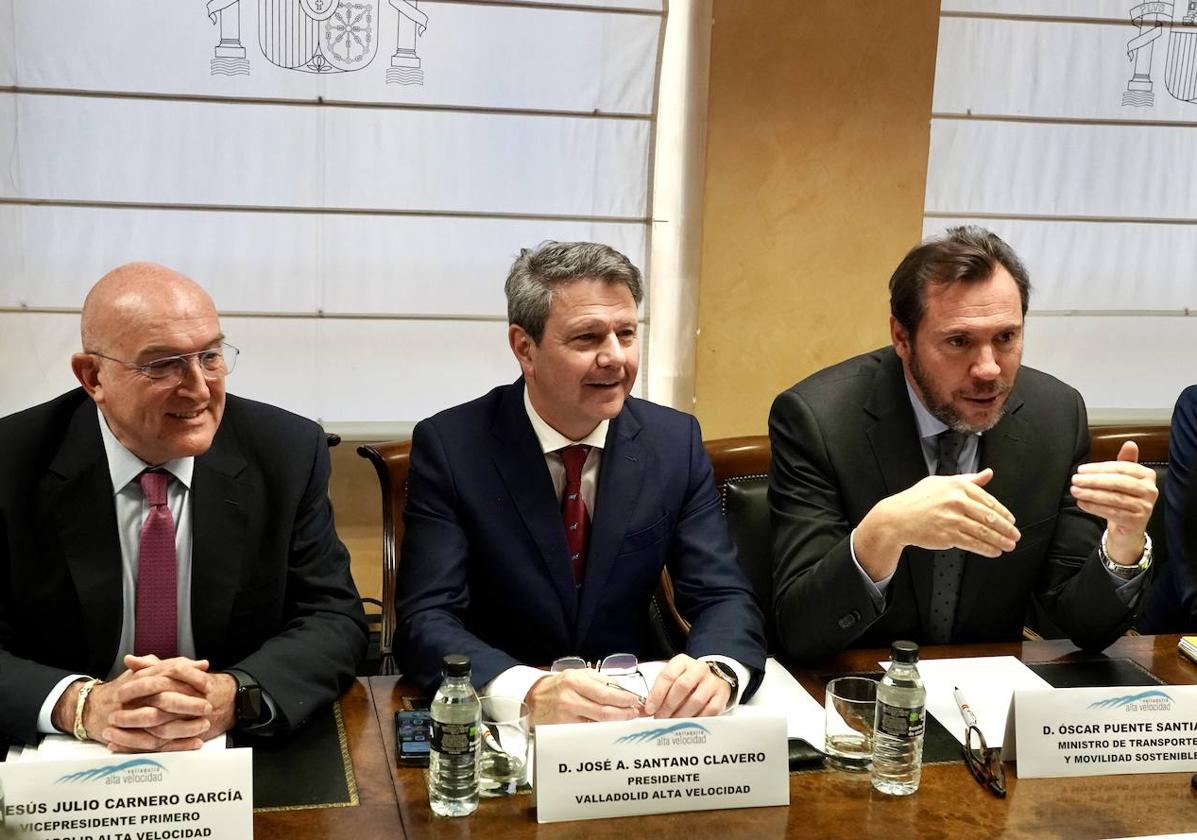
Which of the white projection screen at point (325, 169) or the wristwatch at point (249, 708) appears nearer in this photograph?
the wristwatch at point (249, 708)

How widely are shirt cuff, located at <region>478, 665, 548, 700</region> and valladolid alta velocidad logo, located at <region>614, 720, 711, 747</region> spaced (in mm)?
324

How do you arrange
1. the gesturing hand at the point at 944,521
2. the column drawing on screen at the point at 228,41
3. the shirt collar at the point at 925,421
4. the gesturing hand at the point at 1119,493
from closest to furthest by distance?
the gesturing hand at the point at 944,521 < the gesturing hand at the point at 1119,493 < the shirt collar at the point at 925,421 < the column drawing on screen at the point at 228,41

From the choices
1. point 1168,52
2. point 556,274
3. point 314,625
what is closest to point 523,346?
point 556,274

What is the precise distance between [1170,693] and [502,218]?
8.27 ft

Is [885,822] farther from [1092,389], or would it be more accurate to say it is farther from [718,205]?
[1092,389]

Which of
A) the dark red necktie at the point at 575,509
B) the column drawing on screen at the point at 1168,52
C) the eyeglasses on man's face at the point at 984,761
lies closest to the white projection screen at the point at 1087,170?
the column drawing on screen at the point at 1168,52

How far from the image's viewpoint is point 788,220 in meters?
3.82

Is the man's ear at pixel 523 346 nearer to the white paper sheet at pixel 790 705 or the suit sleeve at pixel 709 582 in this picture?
the suit sleeve at pixel 709 582

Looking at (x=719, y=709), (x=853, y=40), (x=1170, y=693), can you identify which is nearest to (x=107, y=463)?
(x=719, y=709)

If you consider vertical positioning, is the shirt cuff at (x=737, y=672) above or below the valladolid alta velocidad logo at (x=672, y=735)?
below

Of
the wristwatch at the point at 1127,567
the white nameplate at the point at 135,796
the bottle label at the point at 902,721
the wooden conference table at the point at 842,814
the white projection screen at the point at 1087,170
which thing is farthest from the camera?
the white projection screen at the point at 1087,170

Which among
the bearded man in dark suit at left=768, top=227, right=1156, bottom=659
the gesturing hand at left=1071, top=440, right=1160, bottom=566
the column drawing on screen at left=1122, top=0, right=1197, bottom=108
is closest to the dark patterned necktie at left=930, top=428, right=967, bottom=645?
the bearded man in dark suit at left=768, top=227, right=1156, bottom=659

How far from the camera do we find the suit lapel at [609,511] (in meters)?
2.29

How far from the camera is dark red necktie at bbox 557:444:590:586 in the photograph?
234 centimetres
